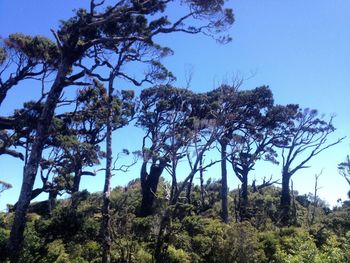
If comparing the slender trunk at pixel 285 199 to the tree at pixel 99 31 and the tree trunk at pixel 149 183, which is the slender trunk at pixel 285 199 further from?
the tree at pixel 99 31

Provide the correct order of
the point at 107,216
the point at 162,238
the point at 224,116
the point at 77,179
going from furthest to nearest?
Result: the point at 77,179 → the point at 224,116 → the point at 162,238 → the point at 107,216

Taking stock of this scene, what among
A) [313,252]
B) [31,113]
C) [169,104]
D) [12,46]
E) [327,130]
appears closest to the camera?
[313,252]

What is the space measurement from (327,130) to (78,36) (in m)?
23.8

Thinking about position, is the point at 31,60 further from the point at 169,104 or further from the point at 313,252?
the point at 313,252

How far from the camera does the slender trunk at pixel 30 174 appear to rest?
11.4 meters

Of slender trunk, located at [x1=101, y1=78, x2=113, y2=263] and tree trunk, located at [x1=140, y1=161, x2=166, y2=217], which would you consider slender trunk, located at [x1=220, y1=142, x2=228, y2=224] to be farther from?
slender trunk, located at [x1=101, y1=78, x2=113, y2=263]

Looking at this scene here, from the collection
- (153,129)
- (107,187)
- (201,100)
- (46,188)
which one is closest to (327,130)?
(201,100)

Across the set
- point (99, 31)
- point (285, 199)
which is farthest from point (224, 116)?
point (285, 199)

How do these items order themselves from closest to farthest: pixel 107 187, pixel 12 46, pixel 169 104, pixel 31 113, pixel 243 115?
pixel 107 187
pixel 12 46
pixel 31 113
pixel 169 104
pixel 243 115

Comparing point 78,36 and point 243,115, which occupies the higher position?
point 243,115

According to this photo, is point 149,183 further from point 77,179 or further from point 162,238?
point 162,238

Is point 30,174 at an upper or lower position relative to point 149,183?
lower

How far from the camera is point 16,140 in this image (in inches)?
845

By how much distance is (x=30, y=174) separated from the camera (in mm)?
12320
